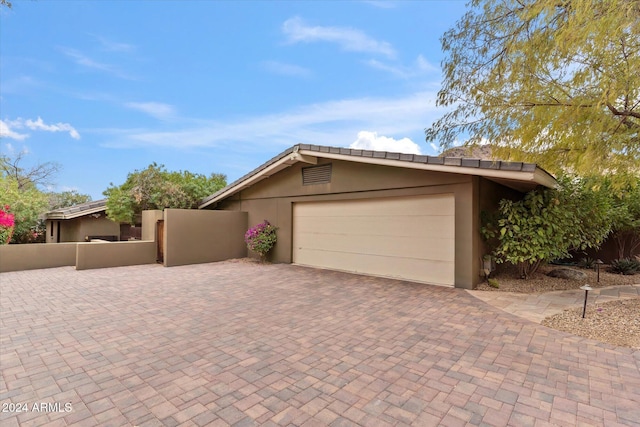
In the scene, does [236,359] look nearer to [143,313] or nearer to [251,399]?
[251,399]

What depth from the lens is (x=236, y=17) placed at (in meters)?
10.8

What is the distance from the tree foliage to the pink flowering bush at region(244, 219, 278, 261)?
6646 millimetres

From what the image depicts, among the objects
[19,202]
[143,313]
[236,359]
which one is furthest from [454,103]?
[19,202]

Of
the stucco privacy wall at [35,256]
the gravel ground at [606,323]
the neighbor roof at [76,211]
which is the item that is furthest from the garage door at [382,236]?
the neighbor roof at [76,211]

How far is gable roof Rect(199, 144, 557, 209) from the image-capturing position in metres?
5.29

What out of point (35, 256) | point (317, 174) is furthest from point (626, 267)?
point (35, 256)

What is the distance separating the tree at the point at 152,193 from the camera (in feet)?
41.3

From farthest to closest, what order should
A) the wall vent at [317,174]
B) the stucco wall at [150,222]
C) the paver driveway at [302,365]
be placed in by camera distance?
the stucco wall at [150,222], the wall vent at [317,174], the paver driveway at [302,365]

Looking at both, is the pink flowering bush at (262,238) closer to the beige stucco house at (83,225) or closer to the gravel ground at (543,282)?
the gravel ground at (543,282)

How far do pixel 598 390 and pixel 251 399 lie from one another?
120 inches

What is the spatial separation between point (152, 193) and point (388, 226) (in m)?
10.3

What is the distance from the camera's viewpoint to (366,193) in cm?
825

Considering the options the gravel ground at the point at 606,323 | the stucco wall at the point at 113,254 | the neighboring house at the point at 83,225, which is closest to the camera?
the gravel ground at the point at 606,323

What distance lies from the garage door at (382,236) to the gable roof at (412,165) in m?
1.05
